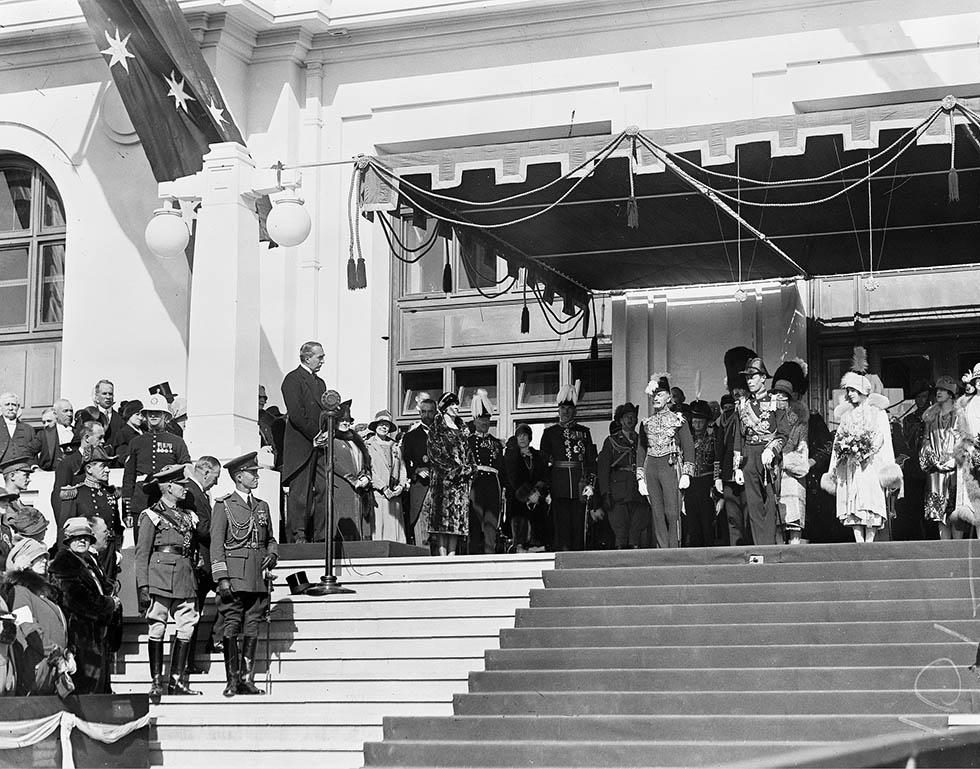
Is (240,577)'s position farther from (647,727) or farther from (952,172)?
(952,172)

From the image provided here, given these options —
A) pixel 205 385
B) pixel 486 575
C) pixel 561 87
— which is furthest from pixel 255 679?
pixel 561 87

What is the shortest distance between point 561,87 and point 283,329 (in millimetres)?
4986

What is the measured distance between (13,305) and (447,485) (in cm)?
997

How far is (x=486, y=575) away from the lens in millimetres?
15297

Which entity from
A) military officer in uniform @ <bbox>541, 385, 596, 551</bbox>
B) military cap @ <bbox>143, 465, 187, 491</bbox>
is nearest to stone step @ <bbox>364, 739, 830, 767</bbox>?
military cap @ <bbox>143, 465, 187, 491</bbox>

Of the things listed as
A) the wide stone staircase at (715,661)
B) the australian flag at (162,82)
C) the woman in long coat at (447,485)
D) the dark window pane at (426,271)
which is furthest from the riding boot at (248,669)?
the dark window pane at (426,271)

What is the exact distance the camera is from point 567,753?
12.1 metres

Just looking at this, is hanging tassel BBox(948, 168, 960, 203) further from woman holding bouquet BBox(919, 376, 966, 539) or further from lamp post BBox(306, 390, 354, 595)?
lamp post BBox(306, 390, 354, 595)

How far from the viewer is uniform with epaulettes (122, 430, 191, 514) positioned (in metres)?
16.9

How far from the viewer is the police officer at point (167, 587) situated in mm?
14406

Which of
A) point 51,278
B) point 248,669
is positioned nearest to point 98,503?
point 248,669

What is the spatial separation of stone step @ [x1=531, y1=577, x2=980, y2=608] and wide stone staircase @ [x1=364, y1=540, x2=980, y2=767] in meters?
0.01

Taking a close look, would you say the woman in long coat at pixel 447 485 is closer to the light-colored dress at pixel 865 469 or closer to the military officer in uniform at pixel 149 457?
the military officer in uniform at pixel 149 457

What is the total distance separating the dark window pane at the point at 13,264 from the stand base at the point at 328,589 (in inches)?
436
